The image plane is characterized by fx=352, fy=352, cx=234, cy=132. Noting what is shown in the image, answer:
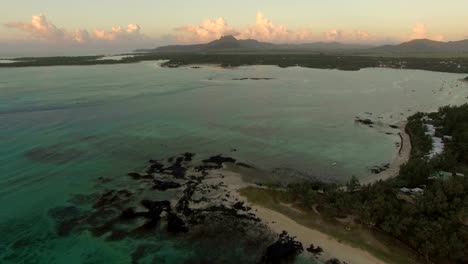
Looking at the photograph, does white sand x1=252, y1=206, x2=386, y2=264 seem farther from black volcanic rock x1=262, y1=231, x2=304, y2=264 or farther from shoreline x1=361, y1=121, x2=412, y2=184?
shoreline x1=361, y1=121, x2=412, y2=184

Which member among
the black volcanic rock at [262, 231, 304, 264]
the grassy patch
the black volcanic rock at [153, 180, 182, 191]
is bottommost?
the black volcanic rock at [262, 231, 304, 264]

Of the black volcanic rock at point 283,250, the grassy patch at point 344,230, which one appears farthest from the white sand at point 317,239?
the black volcanic rock at point 283,250

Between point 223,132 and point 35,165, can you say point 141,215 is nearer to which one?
point 35,165

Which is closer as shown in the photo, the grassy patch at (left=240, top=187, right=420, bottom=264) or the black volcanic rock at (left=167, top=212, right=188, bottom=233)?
the grassy patch at (left=240, top=187, right=420, bottom=264)

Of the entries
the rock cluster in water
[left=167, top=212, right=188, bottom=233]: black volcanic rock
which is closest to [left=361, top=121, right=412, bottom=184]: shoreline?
the rock cluster in water

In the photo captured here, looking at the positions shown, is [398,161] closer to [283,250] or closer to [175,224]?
[283,250]

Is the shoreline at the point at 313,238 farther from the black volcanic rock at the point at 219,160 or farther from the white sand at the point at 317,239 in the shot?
the black volcanic rock at the point at 219,160

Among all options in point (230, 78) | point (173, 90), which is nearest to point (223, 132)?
point (173, 90)
